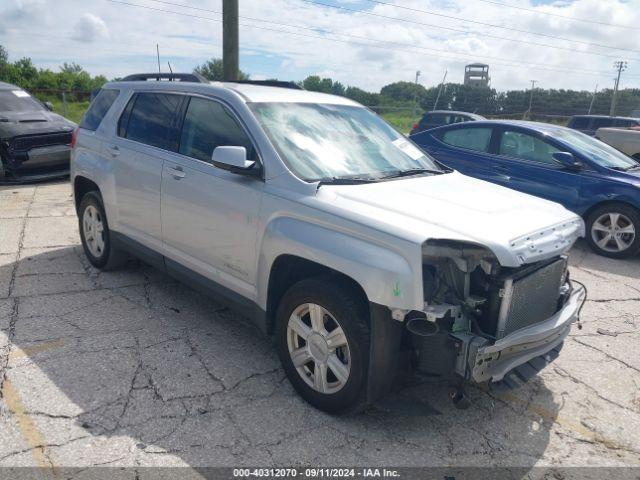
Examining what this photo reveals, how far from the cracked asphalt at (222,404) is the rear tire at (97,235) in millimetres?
476

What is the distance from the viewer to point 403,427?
3145 mm

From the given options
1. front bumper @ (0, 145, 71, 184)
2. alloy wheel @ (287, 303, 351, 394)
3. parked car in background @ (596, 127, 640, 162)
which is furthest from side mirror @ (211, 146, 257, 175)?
parked car in background @ (596, 127, 640, 162)

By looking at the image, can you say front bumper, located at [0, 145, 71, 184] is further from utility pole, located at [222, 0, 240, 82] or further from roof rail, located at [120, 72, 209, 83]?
roof rail, located at [120, 72, 209, 83]

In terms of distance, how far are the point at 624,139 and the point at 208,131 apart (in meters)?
12.5

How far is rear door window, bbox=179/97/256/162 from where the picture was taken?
3.70 m

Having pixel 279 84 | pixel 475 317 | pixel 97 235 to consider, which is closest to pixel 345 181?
pixel 475 317

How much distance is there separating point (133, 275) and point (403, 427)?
3393mm

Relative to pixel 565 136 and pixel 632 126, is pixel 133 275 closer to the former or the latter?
pixel 565 136

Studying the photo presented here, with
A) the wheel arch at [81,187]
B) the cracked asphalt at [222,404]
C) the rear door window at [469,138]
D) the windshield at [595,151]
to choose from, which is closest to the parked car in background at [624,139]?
the windshield at [595,151]

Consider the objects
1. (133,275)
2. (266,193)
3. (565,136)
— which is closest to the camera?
(266,193)

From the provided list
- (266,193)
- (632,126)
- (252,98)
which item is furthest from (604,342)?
(632,126)

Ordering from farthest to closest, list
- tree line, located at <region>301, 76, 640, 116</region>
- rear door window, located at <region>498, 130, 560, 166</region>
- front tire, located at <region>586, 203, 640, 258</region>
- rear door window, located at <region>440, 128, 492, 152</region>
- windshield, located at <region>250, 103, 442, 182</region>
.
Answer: tree line, located at <region>301, 76, 640, 116</region>
rear door window, located at <region>440, 128, 492, 152</region>
rear door window, located at <region>498, 130, 560, 166</region>
front tire, located at <region>586, 203, 640, 258</region>
windshield, located at <region>250, 103, 442, 182</region>

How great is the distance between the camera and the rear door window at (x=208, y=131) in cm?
370

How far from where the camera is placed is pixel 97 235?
5.37 meters
